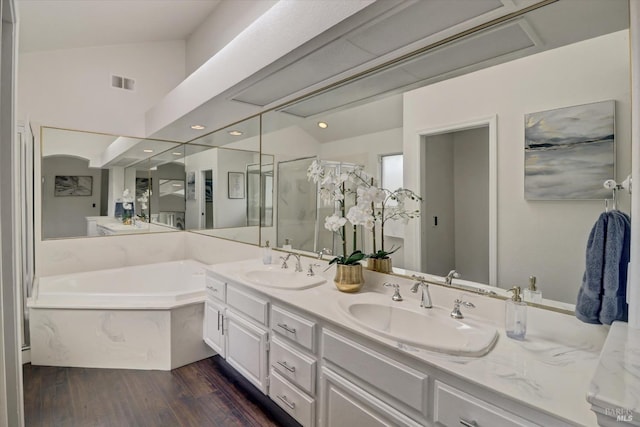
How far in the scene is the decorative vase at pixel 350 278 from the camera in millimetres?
1807

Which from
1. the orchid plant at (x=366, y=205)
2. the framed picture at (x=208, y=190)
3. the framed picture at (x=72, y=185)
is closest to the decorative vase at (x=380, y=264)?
the orchid plant at (x=366, y=205)

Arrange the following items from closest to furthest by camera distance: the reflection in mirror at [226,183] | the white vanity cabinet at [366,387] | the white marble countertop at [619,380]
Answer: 1. the white marble countertop at [619,380]
2. the white vanity cabinet at [366,387]
3. the reflection in mirror at [226,183]

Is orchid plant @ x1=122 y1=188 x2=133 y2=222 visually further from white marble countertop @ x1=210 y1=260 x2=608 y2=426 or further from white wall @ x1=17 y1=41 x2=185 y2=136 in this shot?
white marble countertop @ x1=210 y1=260 x2=608 y2=426

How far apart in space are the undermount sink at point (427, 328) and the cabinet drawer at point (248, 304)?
22.6 inches

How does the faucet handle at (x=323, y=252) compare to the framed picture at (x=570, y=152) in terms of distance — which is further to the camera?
the faucet handle at (x=323, y=252)

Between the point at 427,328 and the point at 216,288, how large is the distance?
1.61 meters

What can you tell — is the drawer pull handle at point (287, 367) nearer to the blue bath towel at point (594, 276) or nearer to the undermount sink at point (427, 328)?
the undermount sink at point (427, 328)

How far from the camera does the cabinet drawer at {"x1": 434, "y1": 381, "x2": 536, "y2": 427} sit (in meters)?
0.93

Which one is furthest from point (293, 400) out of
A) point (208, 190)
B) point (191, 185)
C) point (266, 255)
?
point (191, 185)

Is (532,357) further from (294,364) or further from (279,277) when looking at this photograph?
(279,277)

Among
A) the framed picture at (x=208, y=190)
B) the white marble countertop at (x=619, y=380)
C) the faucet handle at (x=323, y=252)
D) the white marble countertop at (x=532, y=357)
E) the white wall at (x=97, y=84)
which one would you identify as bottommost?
the white marble countertop at (x=532, y=357)

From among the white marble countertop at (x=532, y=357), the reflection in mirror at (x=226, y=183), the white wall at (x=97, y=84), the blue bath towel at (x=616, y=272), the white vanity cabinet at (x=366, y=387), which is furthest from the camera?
the white wall at (x=97, y=84)

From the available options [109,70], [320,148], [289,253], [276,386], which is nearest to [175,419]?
[276,386]

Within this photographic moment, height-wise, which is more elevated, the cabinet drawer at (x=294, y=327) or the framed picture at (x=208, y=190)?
the framed picture at (x=208, y=190)
